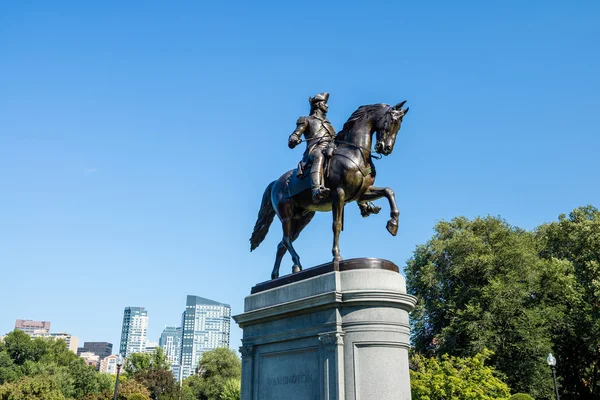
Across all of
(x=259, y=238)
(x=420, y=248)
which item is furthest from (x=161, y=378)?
(x=259, y=238)

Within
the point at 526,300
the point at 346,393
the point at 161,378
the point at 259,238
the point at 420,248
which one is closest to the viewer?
the point at 346,393

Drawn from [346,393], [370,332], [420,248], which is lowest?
[346,393]

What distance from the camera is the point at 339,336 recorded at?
929 centimetres

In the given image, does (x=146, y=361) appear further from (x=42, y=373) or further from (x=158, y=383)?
(x=42, y=373)

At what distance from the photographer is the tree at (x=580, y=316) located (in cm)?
3362

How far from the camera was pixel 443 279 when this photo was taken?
1462 inches

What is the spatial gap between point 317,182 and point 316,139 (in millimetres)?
1323

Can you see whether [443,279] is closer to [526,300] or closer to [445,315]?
[445,315]

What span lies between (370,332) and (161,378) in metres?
61.7

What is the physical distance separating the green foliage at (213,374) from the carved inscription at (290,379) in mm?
59837

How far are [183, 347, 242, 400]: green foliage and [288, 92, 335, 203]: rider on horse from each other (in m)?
59.9

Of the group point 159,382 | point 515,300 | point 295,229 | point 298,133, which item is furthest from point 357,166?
point 159,382

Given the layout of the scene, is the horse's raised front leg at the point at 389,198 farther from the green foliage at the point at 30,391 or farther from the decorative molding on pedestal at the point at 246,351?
the green foliage at the point at 30,391

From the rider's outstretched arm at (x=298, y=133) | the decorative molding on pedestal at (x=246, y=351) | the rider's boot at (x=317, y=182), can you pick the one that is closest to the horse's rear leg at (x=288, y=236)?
the rider's boot at (x=317, y=182)
